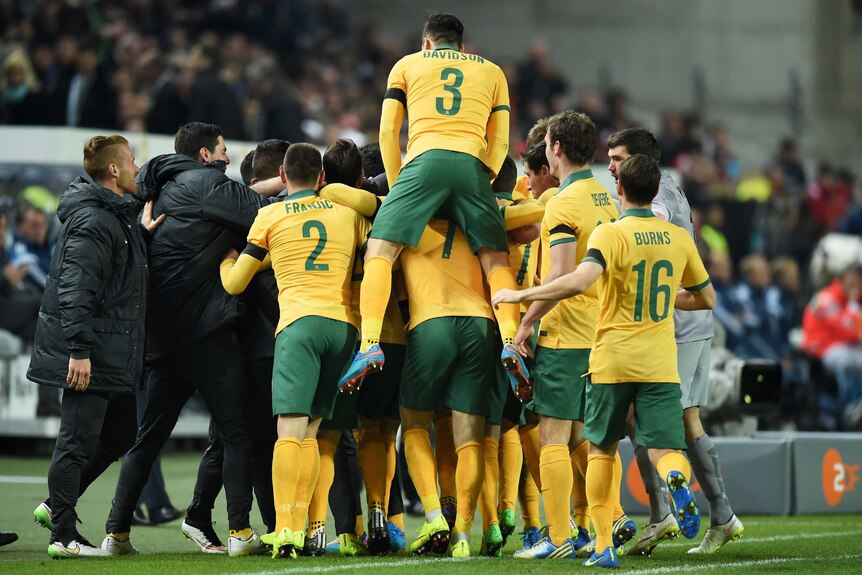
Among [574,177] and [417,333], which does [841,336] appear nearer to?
[574,177]

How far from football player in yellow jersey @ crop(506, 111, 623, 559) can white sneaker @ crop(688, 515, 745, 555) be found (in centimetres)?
66

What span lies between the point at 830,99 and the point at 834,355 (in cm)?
1152

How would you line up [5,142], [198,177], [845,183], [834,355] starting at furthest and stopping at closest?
1. [845,183]
2. [834,355]
3. [5,142]
4. [198,177]

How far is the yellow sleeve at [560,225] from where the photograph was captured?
6828mm

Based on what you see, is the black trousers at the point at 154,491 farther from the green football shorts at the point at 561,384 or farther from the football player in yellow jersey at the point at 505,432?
the green football shorts at the point at 561,384

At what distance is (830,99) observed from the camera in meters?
26.3

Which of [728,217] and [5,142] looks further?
[728,217]

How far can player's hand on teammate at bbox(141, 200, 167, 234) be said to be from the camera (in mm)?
7648

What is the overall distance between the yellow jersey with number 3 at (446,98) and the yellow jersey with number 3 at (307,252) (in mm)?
533

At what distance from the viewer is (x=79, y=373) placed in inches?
276

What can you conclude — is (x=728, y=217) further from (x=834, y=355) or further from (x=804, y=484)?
(x=804, y=484)

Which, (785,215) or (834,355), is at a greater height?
(785,215)

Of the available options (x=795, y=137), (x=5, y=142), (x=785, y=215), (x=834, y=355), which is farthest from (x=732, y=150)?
(x=5, y=142)

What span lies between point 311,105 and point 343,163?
12853 millimetres
